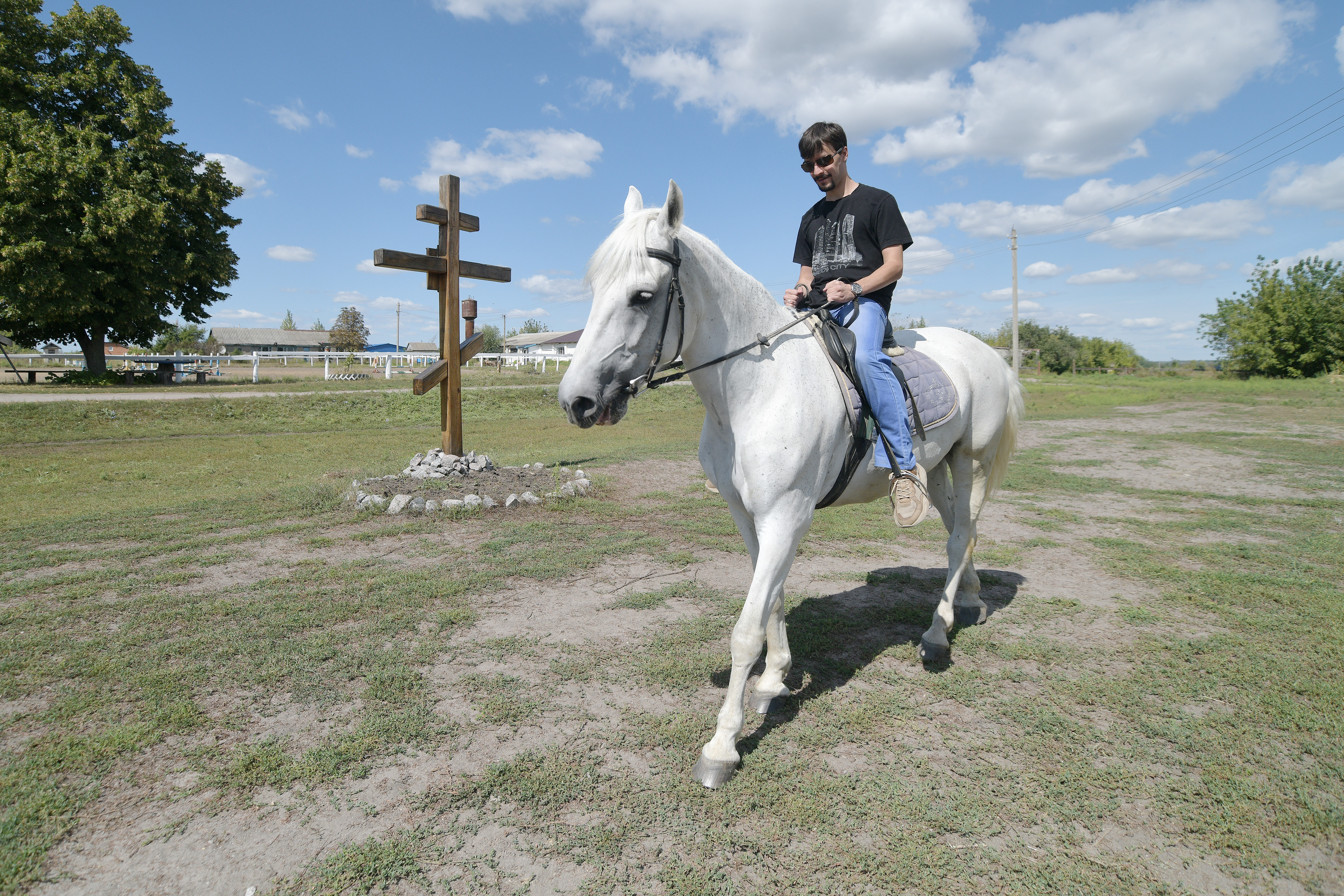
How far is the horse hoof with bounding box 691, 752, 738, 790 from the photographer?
281 cm

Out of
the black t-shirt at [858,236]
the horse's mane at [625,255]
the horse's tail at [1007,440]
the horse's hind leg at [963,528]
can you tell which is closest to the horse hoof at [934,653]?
the horse's hind leg at [963,528]

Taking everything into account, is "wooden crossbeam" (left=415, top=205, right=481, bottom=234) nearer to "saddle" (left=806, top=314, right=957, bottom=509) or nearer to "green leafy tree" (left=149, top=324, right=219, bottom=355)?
"saddle" (left=806, top=314, right=957, bottom=509)

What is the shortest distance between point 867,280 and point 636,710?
2.66 metres

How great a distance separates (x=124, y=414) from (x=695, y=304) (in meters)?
19.1

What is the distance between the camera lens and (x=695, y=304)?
295 cm

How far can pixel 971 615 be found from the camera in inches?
185

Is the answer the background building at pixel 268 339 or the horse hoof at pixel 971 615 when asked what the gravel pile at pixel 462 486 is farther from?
the background building at pixel 268 339

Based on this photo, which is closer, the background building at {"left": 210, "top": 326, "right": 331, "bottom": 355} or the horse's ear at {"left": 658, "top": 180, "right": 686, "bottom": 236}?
the horse's ear at {"left": 658, "top": 180, "right": 686, "bottom": 236}

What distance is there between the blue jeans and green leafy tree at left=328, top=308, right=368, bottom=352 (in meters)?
62.4

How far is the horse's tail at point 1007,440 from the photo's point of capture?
16.0 ft

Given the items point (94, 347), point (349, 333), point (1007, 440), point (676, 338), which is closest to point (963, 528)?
point (1007, 440)

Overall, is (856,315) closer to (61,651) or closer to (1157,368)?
(61,651)

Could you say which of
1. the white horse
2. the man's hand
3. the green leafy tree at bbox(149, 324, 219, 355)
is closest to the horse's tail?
the white horse

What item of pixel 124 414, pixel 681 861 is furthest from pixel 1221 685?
pixel 124 414
